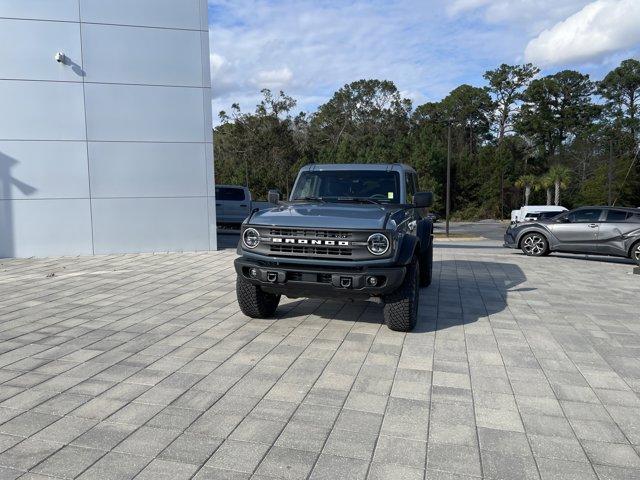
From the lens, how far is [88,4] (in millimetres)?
11516

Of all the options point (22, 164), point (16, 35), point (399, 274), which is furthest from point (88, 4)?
point (399, 274)

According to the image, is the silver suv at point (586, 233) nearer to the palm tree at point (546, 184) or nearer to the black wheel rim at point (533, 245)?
the black wheel rim at point (533, 245)

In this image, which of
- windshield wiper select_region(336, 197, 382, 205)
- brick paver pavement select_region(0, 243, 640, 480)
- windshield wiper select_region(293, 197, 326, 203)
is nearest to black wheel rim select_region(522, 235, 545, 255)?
brick paver pavement select_region(0, 243, 640, 480)

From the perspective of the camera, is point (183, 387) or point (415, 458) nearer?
point (415, 458)

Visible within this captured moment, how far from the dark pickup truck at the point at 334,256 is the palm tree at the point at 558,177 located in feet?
158

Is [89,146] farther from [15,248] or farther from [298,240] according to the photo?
[298,240]

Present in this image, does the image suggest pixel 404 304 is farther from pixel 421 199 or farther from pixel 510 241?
pixel 510 241

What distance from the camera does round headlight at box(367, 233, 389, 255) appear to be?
4.99 metres

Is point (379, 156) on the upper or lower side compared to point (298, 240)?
upper

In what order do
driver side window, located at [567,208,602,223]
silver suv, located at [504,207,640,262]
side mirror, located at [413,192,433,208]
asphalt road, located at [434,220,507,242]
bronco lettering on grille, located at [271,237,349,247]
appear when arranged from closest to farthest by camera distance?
bronco lettering on grille, located at [271,237,349,247]
side mirror, located at [413,192,433,208]
silver suv, located at [504,207,640,262]
driver side window, located at [567,208,602,223]
asphalt road, located at [434,220,507,242]

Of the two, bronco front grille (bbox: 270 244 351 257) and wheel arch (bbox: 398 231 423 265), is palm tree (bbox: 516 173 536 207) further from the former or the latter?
bronco front grille (bbox: 270 244 351 257)

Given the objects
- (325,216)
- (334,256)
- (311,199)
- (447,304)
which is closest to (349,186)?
(311,199)

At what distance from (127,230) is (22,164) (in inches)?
107

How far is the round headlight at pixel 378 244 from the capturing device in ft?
16.4
